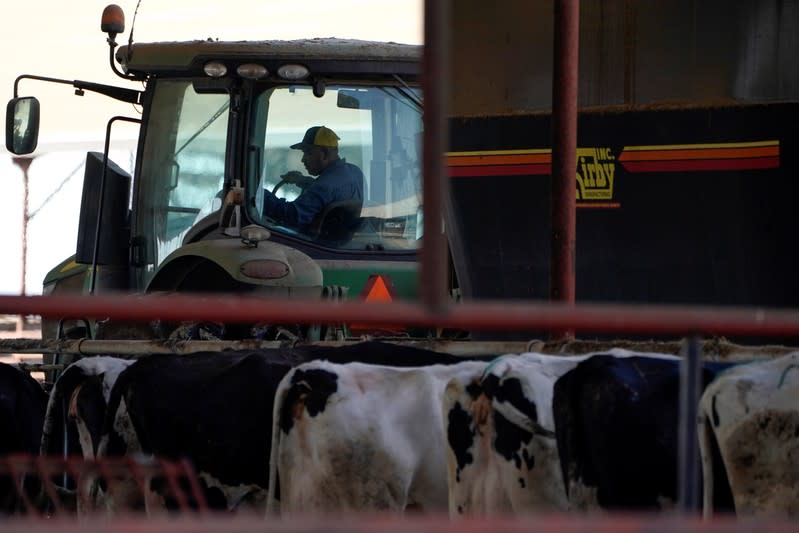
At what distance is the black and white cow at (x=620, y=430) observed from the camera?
374 cm

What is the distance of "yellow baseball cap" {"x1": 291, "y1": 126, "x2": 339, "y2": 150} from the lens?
726 centimetres

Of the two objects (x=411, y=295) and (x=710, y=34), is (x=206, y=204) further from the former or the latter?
(x=710, y=34)

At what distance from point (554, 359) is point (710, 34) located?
193 centimetres

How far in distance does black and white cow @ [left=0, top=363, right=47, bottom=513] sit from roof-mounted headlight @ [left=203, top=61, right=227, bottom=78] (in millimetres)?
2304

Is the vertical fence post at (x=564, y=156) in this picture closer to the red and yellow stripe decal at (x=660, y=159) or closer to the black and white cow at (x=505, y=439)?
the red and yellow stripe decal at (x=660, y=159)

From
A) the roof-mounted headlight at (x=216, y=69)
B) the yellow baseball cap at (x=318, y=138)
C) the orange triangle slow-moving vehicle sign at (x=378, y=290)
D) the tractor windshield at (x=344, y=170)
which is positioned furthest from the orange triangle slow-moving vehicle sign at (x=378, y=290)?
the roof-mounted headlight at (x=216, y=69)

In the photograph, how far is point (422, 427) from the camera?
4.50 meters

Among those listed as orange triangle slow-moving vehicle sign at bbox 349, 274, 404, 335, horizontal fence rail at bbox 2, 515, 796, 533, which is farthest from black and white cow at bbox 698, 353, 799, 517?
orange triangle slow-moving vehicle sign at bbox 349, 274, 404, 335

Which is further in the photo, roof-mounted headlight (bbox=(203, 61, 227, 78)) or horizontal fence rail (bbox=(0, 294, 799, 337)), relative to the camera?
roof-mounted headlight (bbox=(203, 61, 227, 78))

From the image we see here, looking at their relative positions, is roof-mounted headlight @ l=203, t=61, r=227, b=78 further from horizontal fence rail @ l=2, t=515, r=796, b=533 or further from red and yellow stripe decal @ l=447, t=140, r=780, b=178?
horizontal fence rail @ l=2, t=515, r=796, b=533

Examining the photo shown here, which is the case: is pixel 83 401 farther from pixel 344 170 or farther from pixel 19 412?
pixel 344 170

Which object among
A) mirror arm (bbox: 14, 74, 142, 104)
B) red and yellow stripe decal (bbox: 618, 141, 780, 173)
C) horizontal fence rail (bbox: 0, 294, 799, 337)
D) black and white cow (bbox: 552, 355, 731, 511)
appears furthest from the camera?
mirror arm (bbox: 14, 74, 142, 104)

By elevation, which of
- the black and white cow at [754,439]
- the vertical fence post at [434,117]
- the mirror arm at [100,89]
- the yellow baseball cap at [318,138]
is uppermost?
the mirror arm at [100,89]

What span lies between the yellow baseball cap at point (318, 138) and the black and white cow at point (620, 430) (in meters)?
3.55
